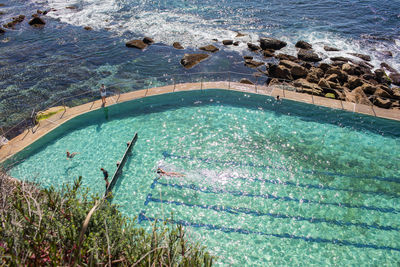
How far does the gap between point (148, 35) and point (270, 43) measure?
12.5m

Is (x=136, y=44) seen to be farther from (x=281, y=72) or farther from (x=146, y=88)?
(x=281, y=72)

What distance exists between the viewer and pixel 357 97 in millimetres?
17609

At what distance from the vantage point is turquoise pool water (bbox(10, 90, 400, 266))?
10383mm

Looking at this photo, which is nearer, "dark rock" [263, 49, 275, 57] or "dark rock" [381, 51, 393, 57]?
"dark rock" [263, 49, 275, 57]

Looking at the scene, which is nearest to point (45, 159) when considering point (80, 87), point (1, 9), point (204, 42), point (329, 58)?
point (80, 87)

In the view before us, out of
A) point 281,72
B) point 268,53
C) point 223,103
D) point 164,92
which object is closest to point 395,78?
point 281,72

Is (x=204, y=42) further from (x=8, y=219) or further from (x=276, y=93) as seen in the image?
(x=8, y=219)

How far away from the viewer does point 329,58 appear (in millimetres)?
24859

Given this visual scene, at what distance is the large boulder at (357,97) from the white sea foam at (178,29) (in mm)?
7520

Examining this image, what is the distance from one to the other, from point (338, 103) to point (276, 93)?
3563 millimetres

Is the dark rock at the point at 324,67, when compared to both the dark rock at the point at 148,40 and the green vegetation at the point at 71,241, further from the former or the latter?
the green vegetation at the point at 71,241

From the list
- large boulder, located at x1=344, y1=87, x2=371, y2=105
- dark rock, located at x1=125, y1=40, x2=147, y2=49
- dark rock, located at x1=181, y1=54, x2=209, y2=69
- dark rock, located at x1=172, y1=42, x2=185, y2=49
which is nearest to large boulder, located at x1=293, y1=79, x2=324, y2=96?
large boulder, located at x1=344, y1=87, x2=371, y2=105

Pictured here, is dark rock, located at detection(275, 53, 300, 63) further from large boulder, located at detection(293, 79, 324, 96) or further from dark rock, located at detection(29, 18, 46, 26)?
dark rock, located at detection(29, 18, 46, 26)

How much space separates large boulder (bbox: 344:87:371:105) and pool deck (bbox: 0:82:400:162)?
0.89 metres
